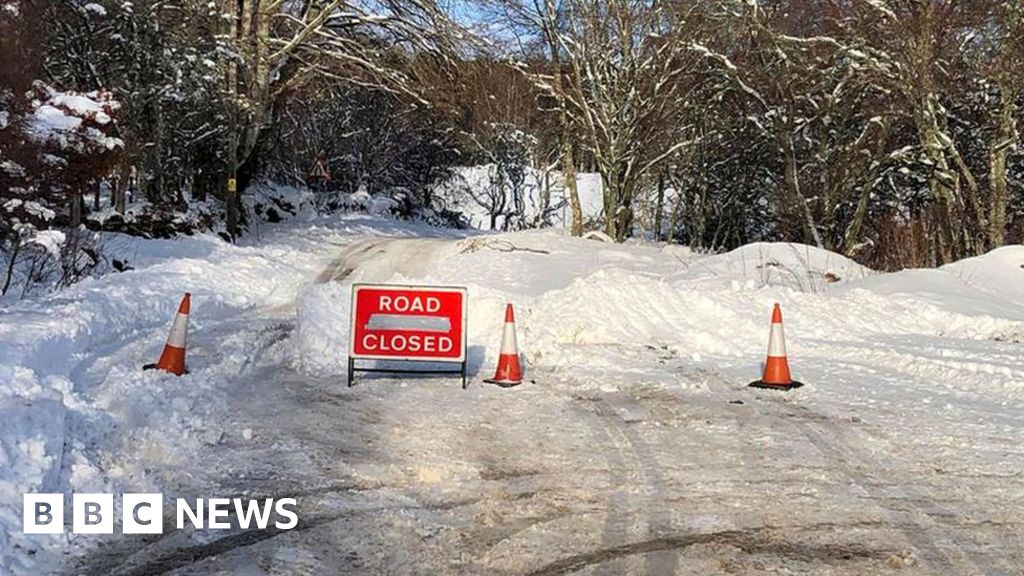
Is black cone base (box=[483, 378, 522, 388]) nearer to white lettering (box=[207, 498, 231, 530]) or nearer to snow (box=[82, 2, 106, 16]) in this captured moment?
white lettering (box=[207, 498, 231, 530])

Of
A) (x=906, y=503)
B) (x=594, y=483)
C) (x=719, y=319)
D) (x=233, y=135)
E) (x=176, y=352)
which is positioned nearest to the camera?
(x=906, y=503)

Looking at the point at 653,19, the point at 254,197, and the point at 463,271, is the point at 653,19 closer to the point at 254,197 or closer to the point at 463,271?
the point at 463,271

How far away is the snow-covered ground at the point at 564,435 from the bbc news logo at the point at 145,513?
0.11 metres

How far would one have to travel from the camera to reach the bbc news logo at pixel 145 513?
4.34 m

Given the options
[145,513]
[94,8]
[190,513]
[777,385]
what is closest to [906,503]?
[777,385]

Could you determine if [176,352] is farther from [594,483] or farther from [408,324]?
[594,483]

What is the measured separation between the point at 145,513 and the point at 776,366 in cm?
613

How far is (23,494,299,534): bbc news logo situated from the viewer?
171 inches

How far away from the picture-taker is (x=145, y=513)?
4.61 metres

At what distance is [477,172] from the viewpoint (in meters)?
55.4

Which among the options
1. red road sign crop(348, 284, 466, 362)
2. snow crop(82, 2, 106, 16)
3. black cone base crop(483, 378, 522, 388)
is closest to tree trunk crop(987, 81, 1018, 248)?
black cone base crop(483, 378, 522, 388)

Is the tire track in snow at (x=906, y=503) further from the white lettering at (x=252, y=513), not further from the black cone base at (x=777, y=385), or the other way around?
the white lettering at (x=252, y=513)

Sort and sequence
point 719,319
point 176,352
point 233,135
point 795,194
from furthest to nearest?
point 795,194 → point 233,135 → point 719,319 → point 176,352

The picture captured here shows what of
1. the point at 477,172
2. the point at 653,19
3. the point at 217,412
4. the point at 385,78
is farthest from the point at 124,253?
the point at 477,172
